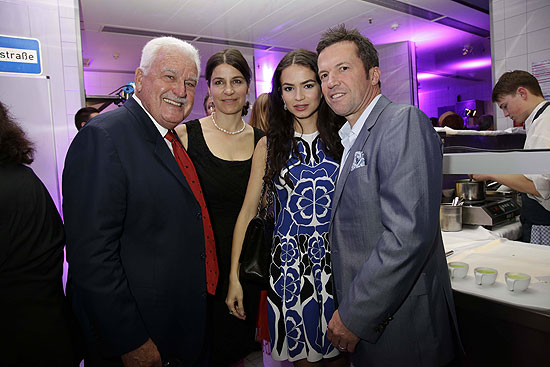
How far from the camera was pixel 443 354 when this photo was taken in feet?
3.93

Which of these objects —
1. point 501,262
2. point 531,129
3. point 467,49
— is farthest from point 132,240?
point 467,49

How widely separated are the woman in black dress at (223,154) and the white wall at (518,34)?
13.0 feet

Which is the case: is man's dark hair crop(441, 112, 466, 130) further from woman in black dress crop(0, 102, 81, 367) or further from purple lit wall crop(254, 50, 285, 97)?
purple lit wall crop(254, 50, 285, 97)

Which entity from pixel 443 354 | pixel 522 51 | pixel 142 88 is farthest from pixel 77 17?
pixel 522 51

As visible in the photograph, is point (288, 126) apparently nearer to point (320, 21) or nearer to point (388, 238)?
point (388, 238)

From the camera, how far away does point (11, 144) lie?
1334 mm

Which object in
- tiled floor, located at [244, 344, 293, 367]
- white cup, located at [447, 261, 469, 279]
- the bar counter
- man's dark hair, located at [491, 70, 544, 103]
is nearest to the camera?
the bar counter

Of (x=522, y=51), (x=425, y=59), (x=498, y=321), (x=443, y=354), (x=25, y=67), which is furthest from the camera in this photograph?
(x=425, y=59)

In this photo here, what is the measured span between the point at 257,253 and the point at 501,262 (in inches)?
46.8

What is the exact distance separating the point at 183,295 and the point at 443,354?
0.91 metres

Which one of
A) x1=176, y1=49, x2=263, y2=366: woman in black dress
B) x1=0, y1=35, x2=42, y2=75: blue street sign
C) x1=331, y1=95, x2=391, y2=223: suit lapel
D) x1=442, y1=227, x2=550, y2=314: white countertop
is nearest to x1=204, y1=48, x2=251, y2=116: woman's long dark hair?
x1=176, y1=49, x2=263, y2=366: woman in black dress

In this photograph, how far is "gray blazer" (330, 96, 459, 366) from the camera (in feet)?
3.59

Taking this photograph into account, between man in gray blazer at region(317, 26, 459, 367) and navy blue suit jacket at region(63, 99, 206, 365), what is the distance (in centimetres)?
54

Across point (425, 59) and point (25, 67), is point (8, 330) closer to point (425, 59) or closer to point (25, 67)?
point (25, 67)
